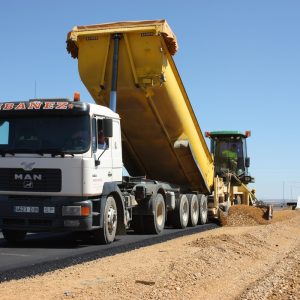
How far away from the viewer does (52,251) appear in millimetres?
9953

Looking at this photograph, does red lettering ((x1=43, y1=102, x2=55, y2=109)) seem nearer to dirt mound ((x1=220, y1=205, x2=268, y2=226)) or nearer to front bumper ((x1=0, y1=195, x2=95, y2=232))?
front bumper ((x1=0, y1=195, x2=95, y2=232))

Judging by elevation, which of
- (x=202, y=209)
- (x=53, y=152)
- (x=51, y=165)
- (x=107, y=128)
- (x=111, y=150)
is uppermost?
(x=107, y=128)

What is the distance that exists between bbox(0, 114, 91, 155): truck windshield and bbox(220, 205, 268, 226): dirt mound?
9.10 meters


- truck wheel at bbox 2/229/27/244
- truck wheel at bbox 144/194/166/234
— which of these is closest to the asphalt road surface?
truck wheel at bbox 2/229/27/244

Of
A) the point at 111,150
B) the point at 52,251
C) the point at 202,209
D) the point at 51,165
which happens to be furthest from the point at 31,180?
the point at 202,209

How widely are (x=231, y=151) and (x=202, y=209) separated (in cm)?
515

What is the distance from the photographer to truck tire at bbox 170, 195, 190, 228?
15084mm

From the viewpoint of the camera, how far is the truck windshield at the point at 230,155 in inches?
851

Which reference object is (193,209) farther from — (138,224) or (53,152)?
(53,152)

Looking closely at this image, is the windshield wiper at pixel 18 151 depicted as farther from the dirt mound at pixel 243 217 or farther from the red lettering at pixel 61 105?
the dirt mound at pixel 243 217

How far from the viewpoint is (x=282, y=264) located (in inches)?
328

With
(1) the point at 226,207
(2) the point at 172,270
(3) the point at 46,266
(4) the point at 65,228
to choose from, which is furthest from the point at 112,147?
(1) the point at 226,207

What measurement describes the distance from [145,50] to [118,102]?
55.5 inches

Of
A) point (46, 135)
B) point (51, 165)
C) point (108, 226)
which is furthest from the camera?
point (108, 226)
